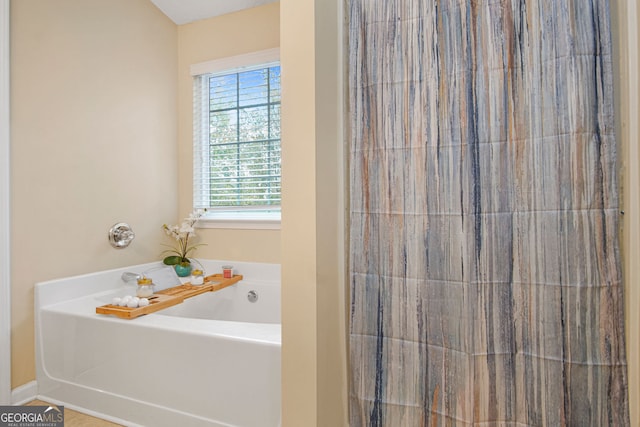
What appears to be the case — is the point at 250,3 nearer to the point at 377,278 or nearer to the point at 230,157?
the point at 230,157

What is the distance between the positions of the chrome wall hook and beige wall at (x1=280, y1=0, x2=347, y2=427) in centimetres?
171

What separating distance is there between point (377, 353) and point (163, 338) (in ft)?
3.31

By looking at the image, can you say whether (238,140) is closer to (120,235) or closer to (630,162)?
(120,235)

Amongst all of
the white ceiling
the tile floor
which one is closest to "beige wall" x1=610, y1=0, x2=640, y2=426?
the tile floor

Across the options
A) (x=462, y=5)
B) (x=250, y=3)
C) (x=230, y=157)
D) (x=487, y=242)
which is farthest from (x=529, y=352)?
(x=250, y=3)

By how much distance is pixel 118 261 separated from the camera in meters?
2.41

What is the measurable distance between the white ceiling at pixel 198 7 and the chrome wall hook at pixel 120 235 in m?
1.75

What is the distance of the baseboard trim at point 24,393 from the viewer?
181cm

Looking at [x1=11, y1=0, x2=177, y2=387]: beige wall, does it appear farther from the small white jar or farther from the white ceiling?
the small white jar

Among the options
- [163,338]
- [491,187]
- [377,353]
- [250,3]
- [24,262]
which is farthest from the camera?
[250,3]

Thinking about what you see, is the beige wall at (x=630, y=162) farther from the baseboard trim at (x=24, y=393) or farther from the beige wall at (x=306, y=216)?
the baseboard trim at (x=24, y=393)

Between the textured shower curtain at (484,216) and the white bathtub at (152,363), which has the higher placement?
the textured shower curtain at (484,216)

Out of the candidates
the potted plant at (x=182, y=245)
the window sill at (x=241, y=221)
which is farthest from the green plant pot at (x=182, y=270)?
the window sill at (x=241, y=221)

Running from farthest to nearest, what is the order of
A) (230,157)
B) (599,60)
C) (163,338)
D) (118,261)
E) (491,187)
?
(230,157)
(118,261)
(163,338)
(491,187)
(599,60)
